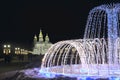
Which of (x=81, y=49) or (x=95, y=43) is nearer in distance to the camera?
(x=81, y=49)

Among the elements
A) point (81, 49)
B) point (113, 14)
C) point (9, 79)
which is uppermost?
point (113, 14)

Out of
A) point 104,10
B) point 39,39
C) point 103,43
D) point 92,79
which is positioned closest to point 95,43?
point 103,43

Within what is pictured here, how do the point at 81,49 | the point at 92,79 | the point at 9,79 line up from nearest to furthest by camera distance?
the point at 92,79, the point at 9,79, the point at 81,49

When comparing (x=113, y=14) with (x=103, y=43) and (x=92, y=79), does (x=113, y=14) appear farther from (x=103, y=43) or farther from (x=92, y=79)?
(x=92, y=79)

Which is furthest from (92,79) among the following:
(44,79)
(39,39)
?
(39,39)

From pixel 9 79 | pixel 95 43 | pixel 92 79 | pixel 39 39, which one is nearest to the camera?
pixel 92 79

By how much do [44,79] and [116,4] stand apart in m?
8.92

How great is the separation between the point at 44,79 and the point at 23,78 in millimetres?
1087

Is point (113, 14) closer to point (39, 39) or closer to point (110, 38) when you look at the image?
point (110, 38)

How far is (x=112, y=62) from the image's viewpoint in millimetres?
22734

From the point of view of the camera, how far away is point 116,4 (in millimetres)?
23047

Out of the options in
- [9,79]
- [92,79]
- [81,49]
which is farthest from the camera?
[81,49]

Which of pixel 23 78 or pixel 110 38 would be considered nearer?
pixel 23 78

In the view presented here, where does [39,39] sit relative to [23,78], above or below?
above
